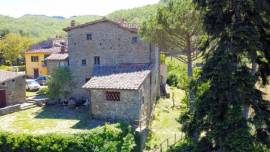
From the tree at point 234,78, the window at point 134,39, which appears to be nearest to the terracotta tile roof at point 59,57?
the window at point 134,39

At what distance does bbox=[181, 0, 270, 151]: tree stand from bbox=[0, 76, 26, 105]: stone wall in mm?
26216

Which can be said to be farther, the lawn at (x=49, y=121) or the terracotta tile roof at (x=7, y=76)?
the terracotta tile roof at (x=7, y=76)

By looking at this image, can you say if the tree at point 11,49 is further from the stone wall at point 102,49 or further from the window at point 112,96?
the window at point 112,96

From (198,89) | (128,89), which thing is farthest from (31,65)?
(198,89)

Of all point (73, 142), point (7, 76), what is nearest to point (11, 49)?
point (7, 76)

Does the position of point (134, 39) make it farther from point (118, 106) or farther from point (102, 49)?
point (118, 106)

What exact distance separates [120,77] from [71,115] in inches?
239

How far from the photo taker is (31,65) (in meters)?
58.4

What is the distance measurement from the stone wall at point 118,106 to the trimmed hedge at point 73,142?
436 cm

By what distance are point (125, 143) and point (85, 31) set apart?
16072 mm

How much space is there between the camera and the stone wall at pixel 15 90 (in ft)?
124

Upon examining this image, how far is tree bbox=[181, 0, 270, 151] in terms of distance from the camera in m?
15.9

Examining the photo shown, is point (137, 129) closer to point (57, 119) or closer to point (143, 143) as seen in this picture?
point (143, 143)

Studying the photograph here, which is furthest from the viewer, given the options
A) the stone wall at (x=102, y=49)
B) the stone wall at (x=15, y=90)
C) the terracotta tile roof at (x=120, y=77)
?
the stone wall at (x=15, y=90)
